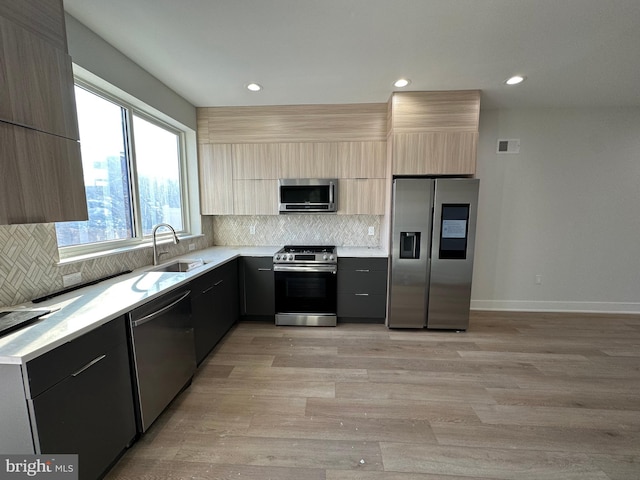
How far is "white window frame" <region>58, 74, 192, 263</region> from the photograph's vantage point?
6.37 feet

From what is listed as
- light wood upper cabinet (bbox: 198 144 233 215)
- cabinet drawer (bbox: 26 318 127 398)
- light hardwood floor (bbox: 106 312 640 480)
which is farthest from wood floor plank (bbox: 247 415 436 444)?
light wood upper cabinet (bbox: 198 144 233 215)

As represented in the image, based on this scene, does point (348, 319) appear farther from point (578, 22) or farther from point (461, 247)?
point (578, 22)

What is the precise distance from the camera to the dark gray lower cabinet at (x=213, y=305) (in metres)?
2.24

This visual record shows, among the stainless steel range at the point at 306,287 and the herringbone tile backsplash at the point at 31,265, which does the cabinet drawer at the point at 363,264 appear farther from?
the herringbone tile backsplash at the point at 31,265

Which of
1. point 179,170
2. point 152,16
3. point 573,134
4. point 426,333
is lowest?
point 426,333

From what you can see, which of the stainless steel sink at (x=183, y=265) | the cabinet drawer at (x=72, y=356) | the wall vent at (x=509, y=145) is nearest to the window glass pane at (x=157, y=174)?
the stainless steel sink at (x=183, y=265)

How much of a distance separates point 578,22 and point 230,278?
3591 millimetres

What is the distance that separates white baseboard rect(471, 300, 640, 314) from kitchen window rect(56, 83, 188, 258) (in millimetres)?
4309

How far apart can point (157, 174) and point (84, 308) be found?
193 cm

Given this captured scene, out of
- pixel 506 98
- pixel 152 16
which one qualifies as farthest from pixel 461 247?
pixel 152 16

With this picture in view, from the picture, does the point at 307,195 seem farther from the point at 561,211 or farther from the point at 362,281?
the point at 561,211

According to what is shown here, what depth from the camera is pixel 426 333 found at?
297cm

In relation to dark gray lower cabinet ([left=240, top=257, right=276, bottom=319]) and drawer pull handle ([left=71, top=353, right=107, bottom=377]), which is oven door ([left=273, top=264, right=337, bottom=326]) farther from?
drawer pull handle ([left=71, top=353, right=107, bottom=377])

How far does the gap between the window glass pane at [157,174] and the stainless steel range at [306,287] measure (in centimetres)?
140
